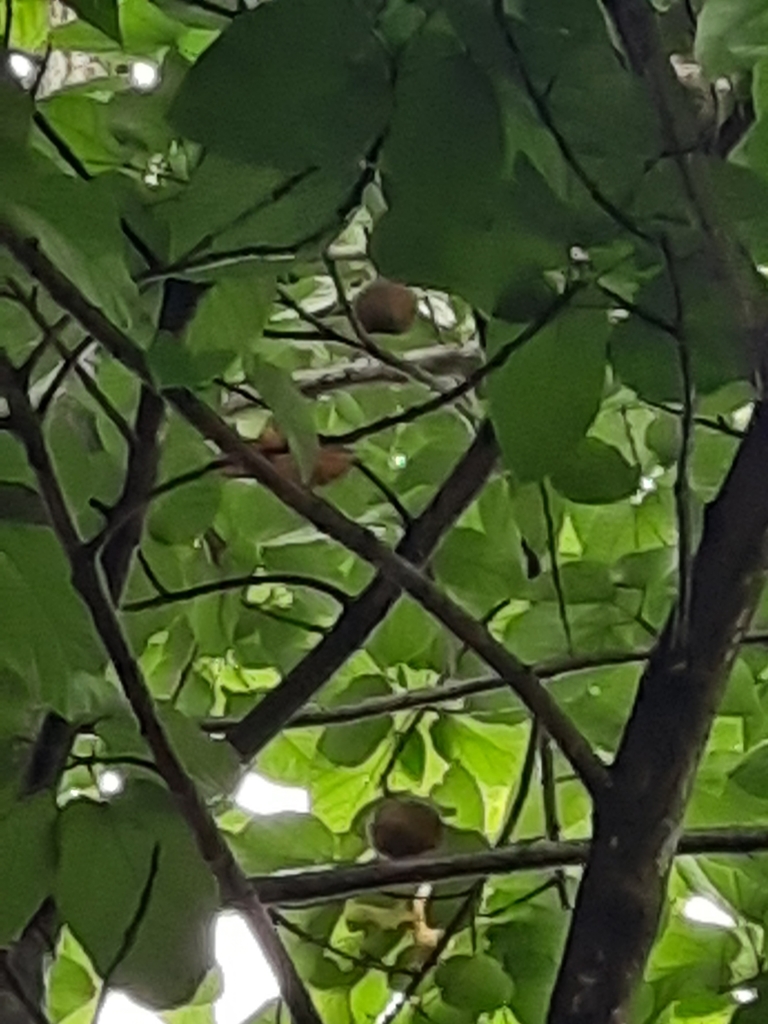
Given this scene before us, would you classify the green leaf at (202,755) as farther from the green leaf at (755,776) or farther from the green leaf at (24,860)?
the green leaf at (755,776)

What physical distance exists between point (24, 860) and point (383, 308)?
392 millimetres

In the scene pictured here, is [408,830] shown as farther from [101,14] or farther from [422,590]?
[101,14]

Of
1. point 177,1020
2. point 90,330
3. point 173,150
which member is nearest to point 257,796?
point 177,1020

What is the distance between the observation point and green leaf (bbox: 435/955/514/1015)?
60 cm

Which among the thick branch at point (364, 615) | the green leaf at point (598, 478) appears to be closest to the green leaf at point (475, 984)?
the thick branch at point (364, 615)

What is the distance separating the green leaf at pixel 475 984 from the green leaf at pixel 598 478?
0.69 ft

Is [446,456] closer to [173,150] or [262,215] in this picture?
[173,150]

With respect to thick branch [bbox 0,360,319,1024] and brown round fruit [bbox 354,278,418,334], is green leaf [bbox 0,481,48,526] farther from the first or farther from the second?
brown round fruit [bbox 354,278,418,334]

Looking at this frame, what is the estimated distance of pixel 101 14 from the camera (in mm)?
382

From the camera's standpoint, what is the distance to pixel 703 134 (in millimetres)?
412

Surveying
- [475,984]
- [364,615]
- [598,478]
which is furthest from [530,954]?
[598,478]

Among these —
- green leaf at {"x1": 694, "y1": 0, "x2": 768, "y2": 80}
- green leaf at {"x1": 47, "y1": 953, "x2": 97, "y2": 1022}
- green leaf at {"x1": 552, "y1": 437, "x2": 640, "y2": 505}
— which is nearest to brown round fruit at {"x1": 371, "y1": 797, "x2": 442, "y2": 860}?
green leaf at {"x1": 47, "y1": 953, "x2": 97, "y2": 1022}

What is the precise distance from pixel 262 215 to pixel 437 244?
0.04 metres

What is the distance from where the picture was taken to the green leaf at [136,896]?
39 cm
